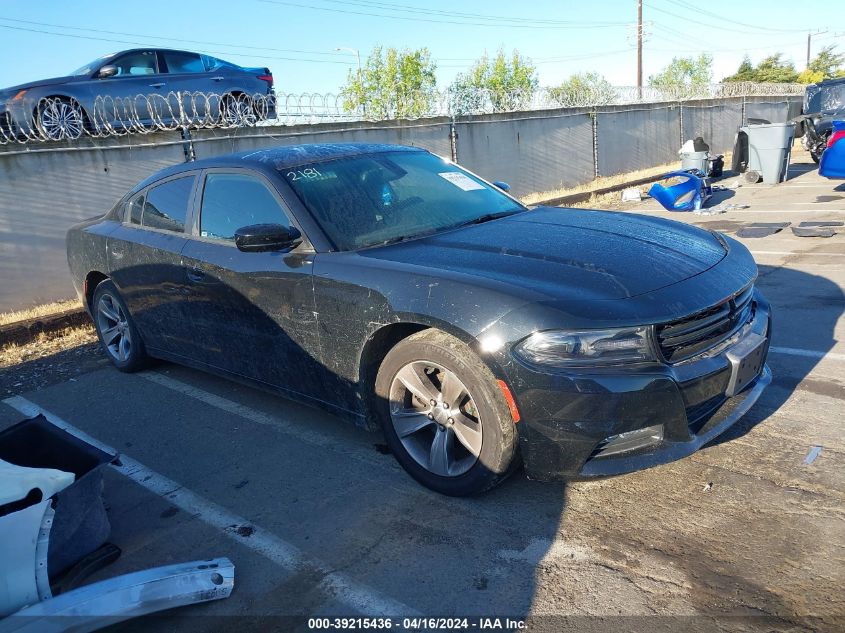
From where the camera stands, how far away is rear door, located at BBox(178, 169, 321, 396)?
3.66m

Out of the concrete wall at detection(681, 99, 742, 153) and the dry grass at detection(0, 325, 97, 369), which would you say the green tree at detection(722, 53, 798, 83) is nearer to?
the concrete wall at detection(681, 99, 742, 153)

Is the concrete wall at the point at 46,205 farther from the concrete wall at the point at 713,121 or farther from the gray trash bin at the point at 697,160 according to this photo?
the concrete wall at the point at 713,121

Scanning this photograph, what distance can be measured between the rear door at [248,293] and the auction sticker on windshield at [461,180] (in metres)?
1.15

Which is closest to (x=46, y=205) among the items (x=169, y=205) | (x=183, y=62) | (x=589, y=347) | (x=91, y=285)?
(x=91, y=285)

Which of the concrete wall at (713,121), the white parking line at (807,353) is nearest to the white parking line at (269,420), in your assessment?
the white parking line at (807,353)

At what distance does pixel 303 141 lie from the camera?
1077 centimetres

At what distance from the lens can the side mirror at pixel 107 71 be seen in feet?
33.2

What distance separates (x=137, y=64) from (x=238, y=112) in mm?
2017

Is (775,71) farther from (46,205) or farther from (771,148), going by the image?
(46,205)

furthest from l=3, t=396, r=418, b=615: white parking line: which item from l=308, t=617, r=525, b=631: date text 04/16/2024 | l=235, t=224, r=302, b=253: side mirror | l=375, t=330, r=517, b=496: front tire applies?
l=235, t=224, r=302, b=253: side mirror

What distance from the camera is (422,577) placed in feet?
8.80

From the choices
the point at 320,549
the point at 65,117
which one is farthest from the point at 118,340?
the point at 65,117

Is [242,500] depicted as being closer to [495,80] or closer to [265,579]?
[265,579]

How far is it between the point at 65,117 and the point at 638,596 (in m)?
9.95
